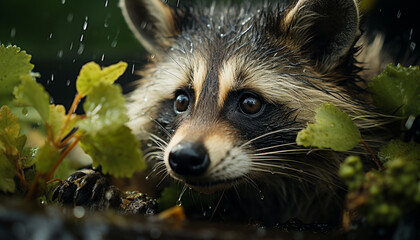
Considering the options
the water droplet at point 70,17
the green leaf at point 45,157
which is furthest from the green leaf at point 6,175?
the water droplet at point 70,17

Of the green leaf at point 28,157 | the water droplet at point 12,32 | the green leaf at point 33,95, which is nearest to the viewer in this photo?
the green leaf at point 33,95

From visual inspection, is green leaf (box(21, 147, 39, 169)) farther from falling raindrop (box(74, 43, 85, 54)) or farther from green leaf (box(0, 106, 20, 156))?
falling raindrop (box(74, 43, 85, 54))

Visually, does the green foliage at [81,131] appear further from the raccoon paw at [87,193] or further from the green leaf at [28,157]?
the raccoon paw at [87,193]

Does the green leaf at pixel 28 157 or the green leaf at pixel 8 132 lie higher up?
the green leaf at pixel 8 132

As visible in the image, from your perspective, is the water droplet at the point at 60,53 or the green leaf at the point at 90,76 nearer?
the green leaf at the point at 90,76

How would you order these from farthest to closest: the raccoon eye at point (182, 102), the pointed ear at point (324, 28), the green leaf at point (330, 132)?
1. the raccoon eye at point (182, 102)
2. the pointed ear at point (324, 28)
3. the green leaf at point (330, 132)

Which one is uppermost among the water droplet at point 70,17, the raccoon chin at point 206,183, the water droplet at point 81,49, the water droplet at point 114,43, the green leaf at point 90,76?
the water droplet at point 70,17

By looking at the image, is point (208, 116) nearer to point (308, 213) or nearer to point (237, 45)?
point (237, 45)
